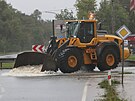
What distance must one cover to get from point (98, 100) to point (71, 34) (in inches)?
584

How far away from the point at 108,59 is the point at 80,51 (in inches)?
71.6

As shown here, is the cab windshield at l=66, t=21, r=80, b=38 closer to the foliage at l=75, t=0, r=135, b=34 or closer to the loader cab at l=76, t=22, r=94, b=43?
the loader cab at l=76, t=22, r=94, b=43

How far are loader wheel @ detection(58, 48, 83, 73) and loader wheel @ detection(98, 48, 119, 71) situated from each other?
1.26 meters

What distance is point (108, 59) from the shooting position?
28797 millimetres

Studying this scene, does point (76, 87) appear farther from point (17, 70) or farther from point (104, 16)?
point (104, 16)

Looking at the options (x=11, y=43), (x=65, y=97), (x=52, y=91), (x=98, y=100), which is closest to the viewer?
(x=98, y=100)

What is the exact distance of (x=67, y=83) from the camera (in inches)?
849

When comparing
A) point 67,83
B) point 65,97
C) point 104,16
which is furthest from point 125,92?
point 104,16

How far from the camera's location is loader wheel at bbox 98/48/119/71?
28.3 m

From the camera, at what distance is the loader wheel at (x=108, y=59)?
28.3 meters

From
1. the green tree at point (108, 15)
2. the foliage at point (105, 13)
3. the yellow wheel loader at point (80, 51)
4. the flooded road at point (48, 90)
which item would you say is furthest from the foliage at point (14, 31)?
the flooded road at point (48, 90)

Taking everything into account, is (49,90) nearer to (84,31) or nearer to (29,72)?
(29,72)

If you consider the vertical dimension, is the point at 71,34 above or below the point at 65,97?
above

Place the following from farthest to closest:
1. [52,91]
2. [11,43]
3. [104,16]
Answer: [11,43] < [104,16] < [52,91]
